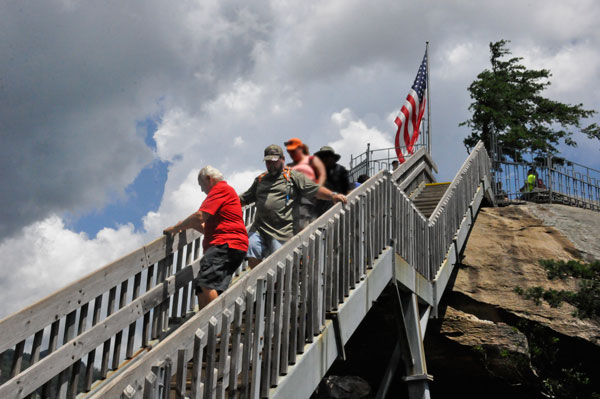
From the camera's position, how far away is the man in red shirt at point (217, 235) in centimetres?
504

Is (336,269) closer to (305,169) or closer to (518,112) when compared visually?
(305,169)

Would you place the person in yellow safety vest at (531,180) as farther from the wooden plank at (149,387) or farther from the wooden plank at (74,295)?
the wooden plank at (149,387)

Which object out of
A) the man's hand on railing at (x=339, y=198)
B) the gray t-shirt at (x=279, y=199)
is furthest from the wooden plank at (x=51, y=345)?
the man's hand on railing at (x=339, y=198)

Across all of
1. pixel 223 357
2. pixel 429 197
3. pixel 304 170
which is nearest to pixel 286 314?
pixel 223 357

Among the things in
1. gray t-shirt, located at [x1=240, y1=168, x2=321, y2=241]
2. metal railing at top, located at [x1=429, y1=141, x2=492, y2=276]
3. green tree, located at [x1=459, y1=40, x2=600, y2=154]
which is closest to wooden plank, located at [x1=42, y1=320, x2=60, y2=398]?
gray t-shirt, located at [x1=240, y1=168, x2=321, y2=241]

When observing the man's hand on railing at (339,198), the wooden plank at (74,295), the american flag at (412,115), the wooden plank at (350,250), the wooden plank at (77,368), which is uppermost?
the american flag at (412,115)

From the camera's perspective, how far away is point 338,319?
537cm

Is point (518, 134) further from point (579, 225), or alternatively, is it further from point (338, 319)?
point (338, 319)

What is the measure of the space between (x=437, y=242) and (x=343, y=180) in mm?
3438

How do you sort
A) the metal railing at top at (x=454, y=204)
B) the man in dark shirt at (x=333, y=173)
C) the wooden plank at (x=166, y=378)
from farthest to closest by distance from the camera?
the metal railing at top at (x=454, y=204) → the man in dark shirt at (x=333, y=173) → the wooden plank at (x=166, y=378)

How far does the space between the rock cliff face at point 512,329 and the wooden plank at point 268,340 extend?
24.7 feet

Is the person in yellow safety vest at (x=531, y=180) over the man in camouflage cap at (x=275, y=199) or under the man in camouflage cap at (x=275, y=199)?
over

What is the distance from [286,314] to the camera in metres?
4.53

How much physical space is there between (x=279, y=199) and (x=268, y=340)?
6.13 ft
